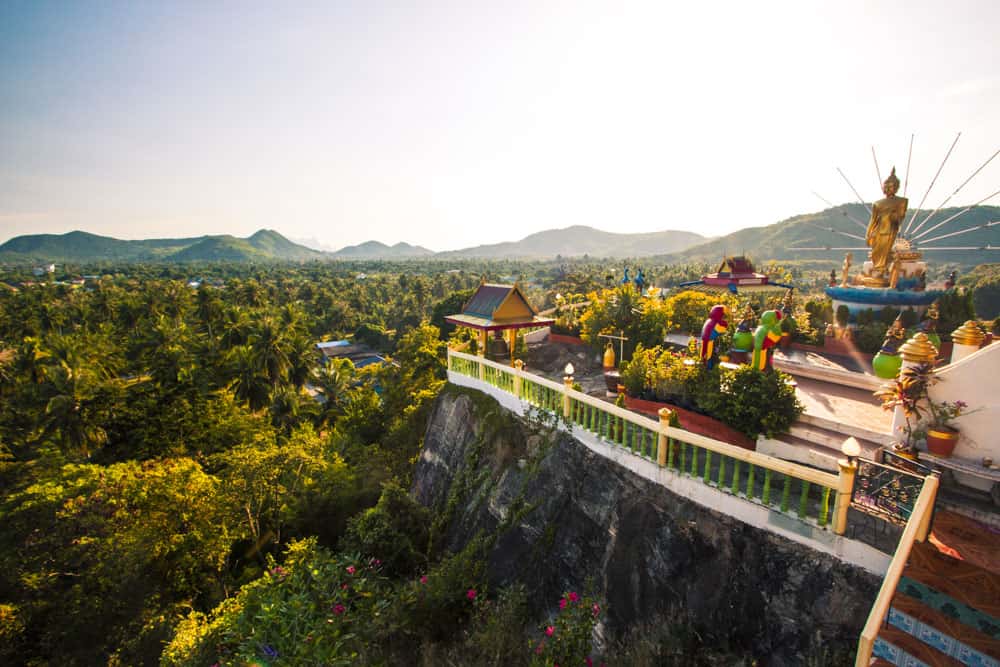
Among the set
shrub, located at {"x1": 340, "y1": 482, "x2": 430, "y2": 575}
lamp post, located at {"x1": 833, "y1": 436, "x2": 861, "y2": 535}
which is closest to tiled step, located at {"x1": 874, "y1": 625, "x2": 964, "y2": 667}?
lamp post, located at {"x1": 833, "y1": 436, "x2": 861, "y2": 535}

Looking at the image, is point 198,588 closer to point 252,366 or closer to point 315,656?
point 315,656

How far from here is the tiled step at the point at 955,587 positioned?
16.9 feet

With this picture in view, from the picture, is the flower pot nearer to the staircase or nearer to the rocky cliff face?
the staircase

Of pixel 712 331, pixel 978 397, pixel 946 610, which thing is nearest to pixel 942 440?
pixel 978 397

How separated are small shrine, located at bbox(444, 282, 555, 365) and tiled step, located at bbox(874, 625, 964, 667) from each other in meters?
11.4

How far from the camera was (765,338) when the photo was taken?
1034 cm

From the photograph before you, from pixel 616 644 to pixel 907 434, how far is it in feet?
21.8

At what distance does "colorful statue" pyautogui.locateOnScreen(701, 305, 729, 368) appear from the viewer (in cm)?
1120

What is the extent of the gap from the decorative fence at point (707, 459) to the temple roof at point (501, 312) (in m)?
3.03

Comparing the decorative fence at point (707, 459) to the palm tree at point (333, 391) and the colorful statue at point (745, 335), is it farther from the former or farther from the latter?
the palm tree at point (333, 391)

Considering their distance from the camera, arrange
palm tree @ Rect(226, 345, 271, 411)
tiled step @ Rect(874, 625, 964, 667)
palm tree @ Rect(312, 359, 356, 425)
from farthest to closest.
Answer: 1. palm tree @ Rect(312, 359, 356, 425)
2. palm tree @ Rect(226, 345, 271, 411)
3. tiled step @ Rect(874, 625, 964, 667)

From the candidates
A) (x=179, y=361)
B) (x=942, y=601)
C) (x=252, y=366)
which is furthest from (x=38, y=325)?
(x=942, y=601)

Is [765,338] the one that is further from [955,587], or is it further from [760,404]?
[955,587]

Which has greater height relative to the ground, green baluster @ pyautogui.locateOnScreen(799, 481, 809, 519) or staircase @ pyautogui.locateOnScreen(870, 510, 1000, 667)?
green baluster @ pyautogui.locateOnScreen(799, 481, 809, 519)
